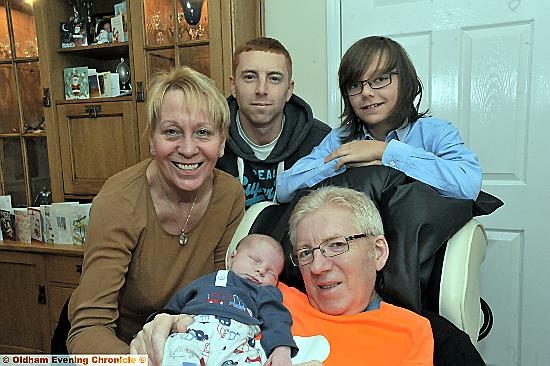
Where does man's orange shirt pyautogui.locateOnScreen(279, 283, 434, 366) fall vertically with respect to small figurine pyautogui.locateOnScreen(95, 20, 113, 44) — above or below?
below

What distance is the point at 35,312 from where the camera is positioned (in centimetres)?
281

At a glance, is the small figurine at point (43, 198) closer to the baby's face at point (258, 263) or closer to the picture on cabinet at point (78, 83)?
the picture on cabinet at point (78, 83)

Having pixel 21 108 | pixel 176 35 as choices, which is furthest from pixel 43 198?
pixel 176 35

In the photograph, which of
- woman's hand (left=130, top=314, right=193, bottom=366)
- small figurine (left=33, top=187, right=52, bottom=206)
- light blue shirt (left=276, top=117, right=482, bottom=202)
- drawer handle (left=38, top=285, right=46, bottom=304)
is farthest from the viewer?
small figurine (left=33, top=187, right=52, bottom=206)

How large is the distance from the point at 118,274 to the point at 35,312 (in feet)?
5.87

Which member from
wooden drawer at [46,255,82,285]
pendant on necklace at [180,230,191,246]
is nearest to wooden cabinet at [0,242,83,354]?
wooden drawer at [46,255,82,285]

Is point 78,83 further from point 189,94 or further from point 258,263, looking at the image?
point 258,263

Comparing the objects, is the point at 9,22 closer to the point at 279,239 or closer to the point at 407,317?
the point at 279,239

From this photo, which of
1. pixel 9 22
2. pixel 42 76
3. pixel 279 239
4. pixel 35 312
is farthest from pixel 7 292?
pixel 279 239

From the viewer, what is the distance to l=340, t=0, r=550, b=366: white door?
2.17m

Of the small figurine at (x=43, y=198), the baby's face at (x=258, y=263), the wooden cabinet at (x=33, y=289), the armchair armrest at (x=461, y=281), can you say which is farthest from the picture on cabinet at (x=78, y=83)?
the armchair armrest at (x=461, y=281)

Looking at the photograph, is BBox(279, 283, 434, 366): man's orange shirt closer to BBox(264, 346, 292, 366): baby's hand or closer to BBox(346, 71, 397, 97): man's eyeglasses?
BBox(264, 346, 292, 366): baby's hand

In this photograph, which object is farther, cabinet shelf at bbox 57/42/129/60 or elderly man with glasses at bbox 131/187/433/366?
cabinet shelf at bbox 57/42/129/60

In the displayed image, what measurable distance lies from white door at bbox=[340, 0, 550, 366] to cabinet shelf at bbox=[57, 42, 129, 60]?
1511 millimetres
